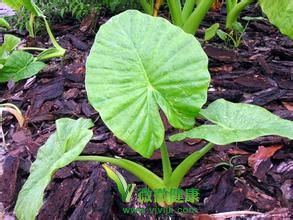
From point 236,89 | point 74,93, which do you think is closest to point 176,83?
point 236,89

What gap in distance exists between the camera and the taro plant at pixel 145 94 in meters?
0.85

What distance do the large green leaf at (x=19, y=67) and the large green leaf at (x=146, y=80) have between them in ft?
2.90

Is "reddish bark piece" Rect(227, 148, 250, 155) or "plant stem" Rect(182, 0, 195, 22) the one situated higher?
"plant stem" Rect(182, 0, 195, 22)

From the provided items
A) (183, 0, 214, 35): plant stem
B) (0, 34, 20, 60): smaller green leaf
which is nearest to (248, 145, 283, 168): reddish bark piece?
(183, 0, 214, 35): plant stem

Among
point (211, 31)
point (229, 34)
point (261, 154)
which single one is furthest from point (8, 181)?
point (229, 34)

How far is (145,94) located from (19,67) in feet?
3.41

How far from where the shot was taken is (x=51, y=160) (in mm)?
978

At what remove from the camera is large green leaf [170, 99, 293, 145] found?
2.79 ft

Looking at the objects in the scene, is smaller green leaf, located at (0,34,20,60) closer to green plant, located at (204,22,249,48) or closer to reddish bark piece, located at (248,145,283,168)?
green plant, located at (204,22,249,48)

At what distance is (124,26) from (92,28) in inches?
52.5

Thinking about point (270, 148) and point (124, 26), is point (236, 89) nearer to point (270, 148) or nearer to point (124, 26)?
point (270, 148)

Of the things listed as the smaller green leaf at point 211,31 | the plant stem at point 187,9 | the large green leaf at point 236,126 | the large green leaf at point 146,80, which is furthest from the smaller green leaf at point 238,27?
the large green leaf at point 146,80

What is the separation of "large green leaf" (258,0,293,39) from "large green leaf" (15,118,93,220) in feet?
2.22

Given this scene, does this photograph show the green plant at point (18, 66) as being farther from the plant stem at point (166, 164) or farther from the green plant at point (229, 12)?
the plant stem at point (166, 164)
